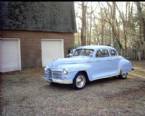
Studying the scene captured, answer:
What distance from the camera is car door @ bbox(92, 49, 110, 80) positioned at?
9797 millimetres

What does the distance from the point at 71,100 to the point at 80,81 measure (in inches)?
73.4

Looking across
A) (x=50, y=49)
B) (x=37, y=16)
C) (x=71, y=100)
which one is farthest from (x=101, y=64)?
(x=37, y=16)

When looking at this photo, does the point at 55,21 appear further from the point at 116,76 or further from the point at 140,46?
the point at 140,46

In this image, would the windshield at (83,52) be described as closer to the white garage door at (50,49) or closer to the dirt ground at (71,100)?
the dirt ground at (71,100)

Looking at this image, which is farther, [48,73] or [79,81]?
[48,73]

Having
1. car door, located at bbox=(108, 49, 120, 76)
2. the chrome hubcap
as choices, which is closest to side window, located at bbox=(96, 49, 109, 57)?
car door, located at bbox=(108, 49, 120, 76)

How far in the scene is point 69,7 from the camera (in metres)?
18.3

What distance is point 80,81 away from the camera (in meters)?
9.15

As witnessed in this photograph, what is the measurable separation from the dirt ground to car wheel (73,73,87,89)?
27 cm

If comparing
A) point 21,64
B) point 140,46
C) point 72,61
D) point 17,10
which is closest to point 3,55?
point 21,64

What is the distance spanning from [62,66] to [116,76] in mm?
4090

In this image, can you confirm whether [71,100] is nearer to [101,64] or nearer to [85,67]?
[85,67]

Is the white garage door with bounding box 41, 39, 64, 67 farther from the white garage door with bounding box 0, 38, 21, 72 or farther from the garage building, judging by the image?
the white garage door with bounding box 0, 38, 21, 72

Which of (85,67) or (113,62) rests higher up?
(113,62)
